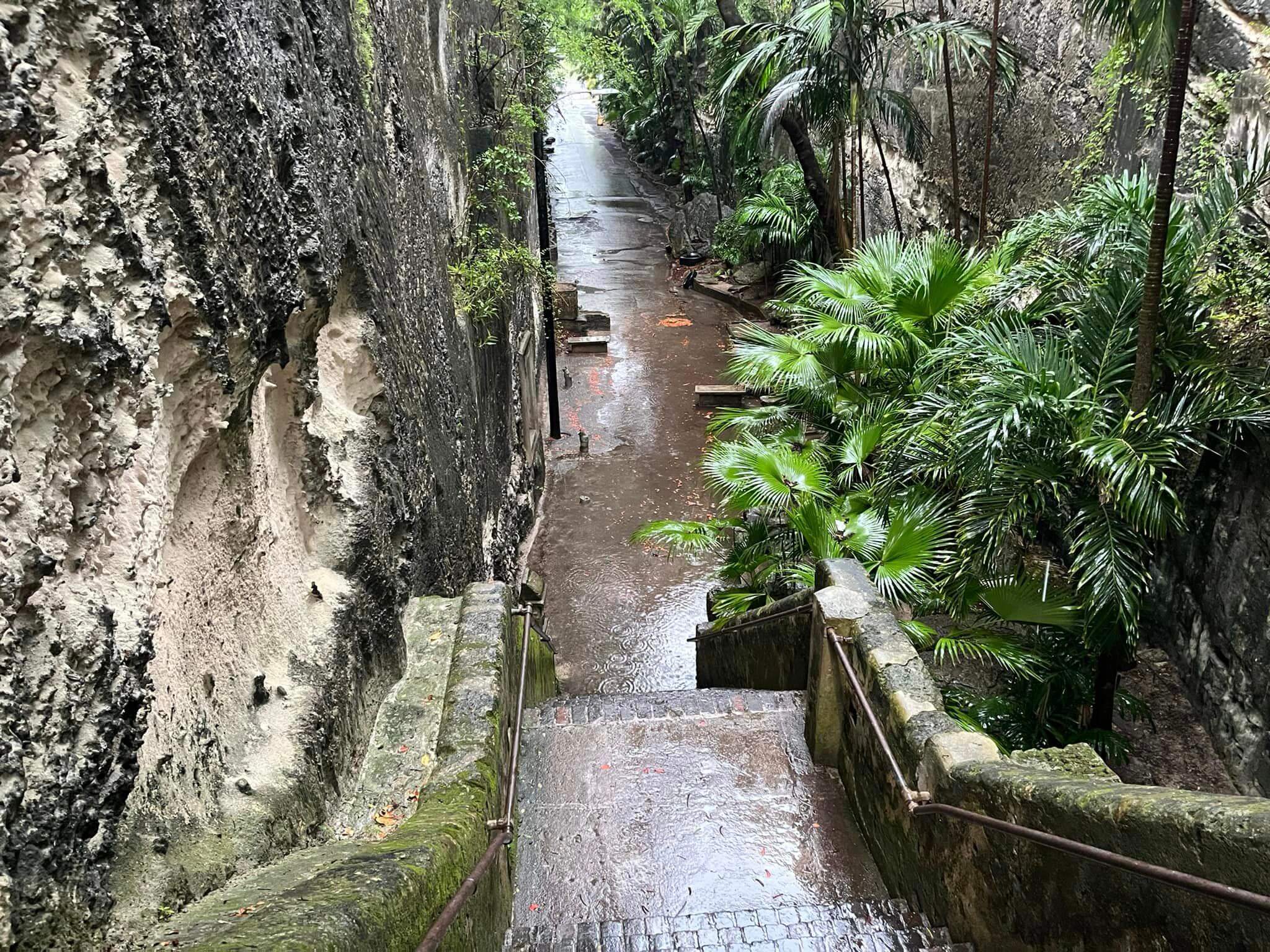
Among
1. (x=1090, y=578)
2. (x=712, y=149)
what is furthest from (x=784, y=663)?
(x=712, y=149)

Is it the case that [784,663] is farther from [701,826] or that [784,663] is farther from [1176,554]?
[1176,554]

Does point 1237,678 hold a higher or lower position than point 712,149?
lower

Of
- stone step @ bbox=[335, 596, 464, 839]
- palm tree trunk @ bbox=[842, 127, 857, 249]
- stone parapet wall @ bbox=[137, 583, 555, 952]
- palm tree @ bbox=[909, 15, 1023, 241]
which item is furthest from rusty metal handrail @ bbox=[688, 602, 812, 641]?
palm tree trunk @ bbox=[842, 127, 857, 249]

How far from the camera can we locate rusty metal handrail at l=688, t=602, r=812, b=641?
18.9 ft

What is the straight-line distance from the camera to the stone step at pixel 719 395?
A: 15125 millimetres

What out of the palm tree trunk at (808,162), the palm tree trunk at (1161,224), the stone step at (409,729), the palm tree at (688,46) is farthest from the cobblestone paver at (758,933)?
the palm tree at (688,46)

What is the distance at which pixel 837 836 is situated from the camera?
4500mm

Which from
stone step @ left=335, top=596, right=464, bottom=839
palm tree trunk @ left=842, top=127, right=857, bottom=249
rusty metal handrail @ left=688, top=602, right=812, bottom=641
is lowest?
rusty metal handrail @ left=688, top=602, right=812, bottom=641

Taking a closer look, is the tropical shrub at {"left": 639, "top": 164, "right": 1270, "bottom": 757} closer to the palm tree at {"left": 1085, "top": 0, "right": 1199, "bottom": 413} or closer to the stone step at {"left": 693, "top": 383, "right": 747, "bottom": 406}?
the palm tree at {"left": 1085, "top": 0, "right": 1199, "bottom": 413}

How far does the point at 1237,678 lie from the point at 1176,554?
3.00 ft

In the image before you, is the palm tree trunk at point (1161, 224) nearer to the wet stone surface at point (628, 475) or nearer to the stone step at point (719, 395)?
the wet stone surface at point (628, 475)

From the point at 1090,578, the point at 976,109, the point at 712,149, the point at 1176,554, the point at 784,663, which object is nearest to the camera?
the point at 1090,578

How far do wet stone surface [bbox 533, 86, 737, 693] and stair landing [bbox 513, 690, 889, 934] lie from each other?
135 inches

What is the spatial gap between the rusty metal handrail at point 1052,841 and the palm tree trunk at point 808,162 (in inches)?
364
